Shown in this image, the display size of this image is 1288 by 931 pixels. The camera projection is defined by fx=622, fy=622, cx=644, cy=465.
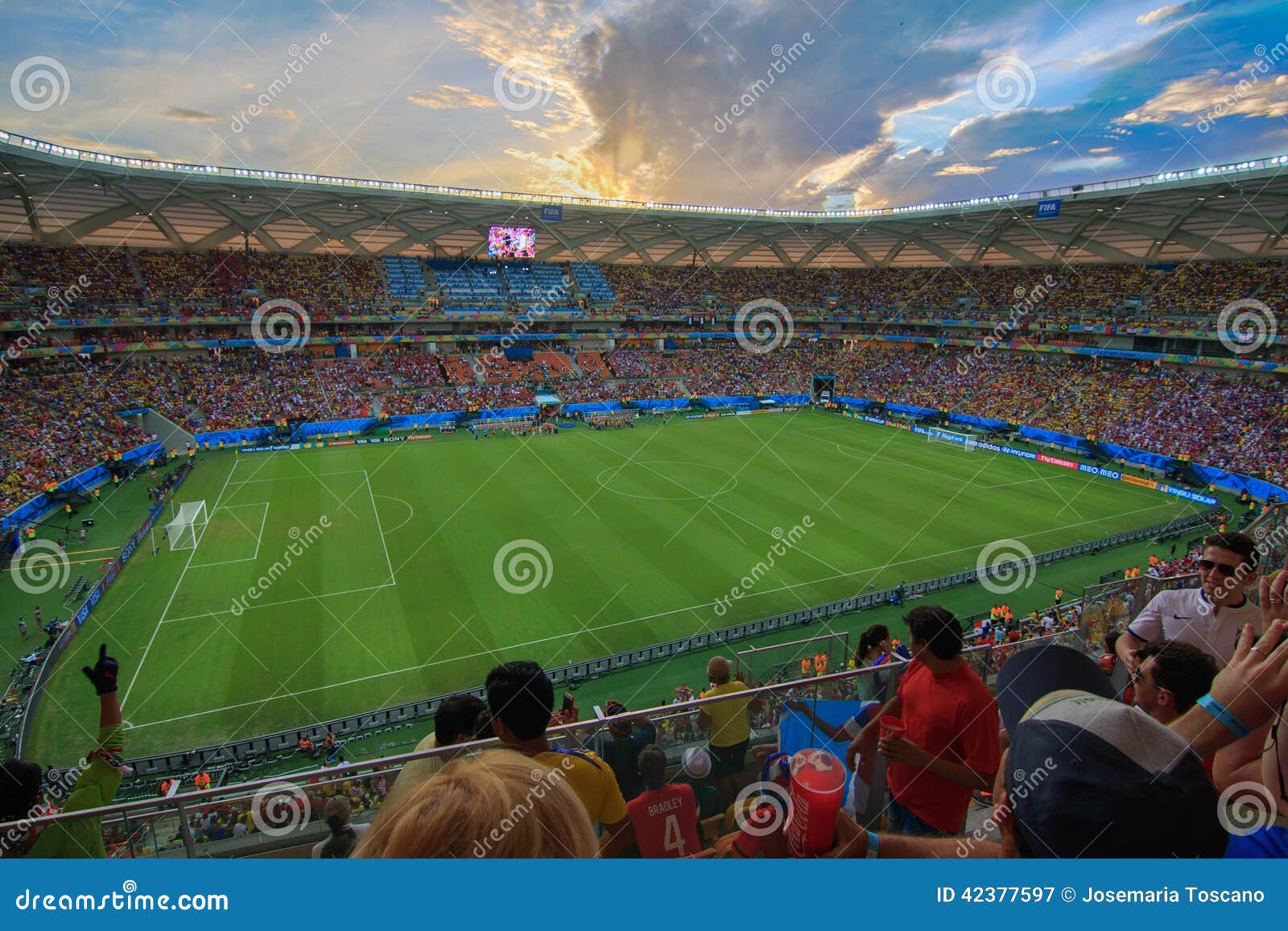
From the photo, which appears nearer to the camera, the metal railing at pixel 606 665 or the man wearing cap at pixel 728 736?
the man wearing cap at pixel 728 736

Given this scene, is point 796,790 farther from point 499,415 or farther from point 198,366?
point 198,366

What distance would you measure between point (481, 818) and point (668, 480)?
3230 centimetres

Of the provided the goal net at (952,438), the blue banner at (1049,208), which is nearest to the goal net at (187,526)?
the goal net at (952,438)

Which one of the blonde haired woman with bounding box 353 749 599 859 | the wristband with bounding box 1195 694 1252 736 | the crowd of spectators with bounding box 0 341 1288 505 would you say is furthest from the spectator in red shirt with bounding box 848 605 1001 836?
the crowd of spectators with bounding box 0 341 1288 505

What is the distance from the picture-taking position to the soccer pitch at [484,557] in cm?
1625

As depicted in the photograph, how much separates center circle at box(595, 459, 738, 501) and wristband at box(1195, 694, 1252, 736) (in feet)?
91.4

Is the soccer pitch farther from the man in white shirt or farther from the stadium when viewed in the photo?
the man in white shirt

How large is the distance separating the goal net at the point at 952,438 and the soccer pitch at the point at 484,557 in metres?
3.10

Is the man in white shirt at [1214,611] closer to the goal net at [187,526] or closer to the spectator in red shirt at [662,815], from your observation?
the spectator in red shirt at [662,815]

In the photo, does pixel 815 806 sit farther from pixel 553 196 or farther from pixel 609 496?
pixel 553 196

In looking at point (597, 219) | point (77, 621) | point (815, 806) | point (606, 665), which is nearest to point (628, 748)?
point (815, 806)

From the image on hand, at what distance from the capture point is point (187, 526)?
81.9 ft

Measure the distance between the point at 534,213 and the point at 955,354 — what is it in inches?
1606

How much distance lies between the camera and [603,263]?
7006cm
